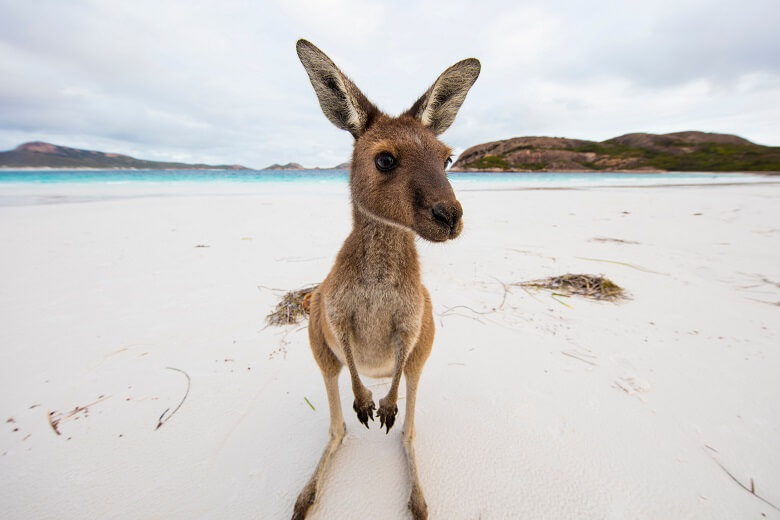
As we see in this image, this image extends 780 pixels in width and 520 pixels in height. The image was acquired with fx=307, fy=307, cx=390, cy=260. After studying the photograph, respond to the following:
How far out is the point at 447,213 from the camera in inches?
Answer: 50.5

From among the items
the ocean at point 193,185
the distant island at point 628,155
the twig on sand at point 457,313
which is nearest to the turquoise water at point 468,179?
the ocean at point 193,185

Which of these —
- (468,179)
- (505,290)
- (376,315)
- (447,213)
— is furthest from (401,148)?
(468,179)

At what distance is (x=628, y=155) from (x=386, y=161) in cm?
5765

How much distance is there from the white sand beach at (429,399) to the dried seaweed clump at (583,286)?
16cm

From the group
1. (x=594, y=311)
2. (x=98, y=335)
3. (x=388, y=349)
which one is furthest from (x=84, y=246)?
(x=594, y=311)

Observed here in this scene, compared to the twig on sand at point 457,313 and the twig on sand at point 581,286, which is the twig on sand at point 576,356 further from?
the twig on sand at point 581,286

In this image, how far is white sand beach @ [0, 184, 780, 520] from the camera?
1.40m

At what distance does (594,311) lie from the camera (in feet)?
9.36

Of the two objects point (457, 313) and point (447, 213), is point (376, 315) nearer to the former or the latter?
point (447, 213)

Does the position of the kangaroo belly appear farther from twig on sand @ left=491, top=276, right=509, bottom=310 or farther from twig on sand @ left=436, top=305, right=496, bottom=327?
twig on sand @ left=491, top=276, right=509, bottom=310

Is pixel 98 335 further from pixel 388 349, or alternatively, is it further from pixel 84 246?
pixel 84 246

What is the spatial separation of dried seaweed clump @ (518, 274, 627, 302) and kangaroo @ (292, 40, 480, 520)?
2.23 m

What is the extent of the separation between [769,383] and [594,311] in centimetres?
108

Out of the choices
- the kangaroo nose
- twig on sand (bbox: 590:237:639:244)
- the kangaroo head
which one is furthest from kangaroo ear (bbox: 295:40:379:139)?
twig on sand (bbox: 590:237:639:244)
